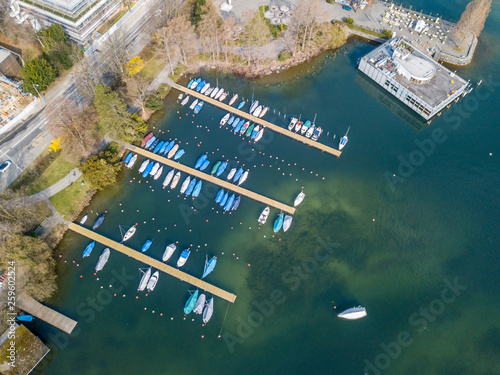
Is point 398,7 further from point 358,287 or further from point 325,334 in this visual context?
point 325,334

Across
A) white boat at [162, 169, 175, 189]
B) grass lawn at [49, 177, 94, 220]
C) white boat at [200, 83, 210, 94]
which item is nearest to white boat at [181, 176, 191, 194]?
white boat at [162, 169, 175, 189]

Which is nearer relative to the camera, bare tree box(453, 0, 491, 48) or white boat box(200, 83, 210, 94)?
white boat box(200, 83, 210, 94)

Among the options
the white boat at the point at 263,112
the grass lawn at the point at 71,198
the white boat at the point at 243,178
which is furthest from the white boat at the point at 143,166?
the white boat at the point at 263,112

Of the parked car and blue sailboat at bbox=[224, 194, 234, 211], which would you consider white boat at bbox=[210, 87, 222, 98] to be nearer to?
blue sailboat at bbox=[224, 194, 234, 211]

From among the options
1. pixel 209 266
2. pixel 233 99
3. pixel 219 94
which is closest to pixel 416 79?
pixel 233 99

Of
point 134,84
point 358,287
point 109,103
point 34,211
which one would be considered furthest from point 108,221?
point 358,287

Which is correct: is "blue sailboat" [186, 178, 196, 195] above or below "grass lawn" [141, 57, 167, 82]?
below
